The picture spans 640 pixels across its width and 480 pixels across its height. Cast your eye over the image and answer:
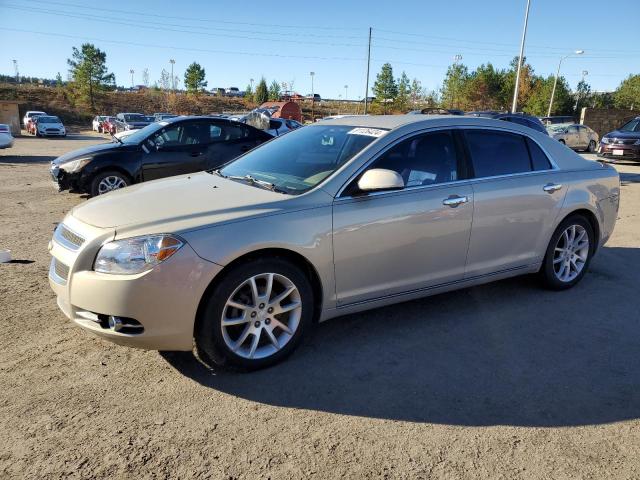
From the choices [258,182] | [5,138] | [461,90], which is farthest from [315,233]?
[461,90]

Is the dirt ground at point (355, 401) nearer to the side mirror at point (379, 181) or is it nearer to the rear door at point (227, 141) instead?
the side mirror at point (379, 181)

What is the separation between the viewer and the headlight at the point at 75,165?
347 inches

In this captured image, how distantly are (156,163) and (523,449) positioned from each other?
26.3 feet

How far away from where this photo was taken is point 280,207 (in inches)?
132

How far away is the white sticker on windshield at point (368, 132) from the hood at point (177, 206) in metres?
0.95

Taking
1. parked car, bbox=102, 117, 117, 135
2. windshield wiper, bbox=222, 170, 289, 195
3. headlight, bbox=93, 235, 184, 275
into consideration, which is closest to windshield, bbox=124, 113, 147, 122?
parked car, bbox=102, 117, 117, 135

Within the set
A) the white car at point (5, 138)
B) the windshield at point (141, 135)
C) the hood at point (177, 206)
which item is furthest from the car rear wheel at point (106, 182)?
the white car at point (5, 138)

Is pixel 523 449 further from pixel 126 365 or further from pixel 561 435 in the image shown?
pixel 126 365

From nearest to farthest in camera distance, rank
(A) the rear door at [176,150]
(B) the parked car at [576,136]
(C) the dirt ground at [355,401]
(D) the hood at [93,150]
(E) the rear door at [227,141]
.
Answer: (C) the dirt ground at [355,401], (D) the hood at [93,150], (A) the rear door at [176,150], (E) the rear door at [227,141], (B) the parked car at [576,136]

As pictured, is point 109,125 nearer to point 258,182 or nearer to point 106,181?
point 106,181

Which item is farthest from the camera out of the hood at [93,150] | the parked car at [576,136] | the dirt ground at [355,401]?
the parked car at [576,136]

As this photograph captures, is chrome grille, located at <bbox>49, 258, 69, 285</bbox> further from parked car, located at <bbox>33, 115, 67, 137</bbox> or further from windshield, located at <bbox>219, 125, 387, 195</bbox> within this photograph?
parked car, located at <bbox>33, 115, 67, 137</bbox>

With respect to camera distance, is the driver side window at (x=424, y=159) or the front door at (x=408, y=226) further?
the driver side window at (x=424, y=159)

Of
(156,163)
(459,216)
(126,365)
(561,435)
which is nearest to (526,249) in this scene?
(459,216)
